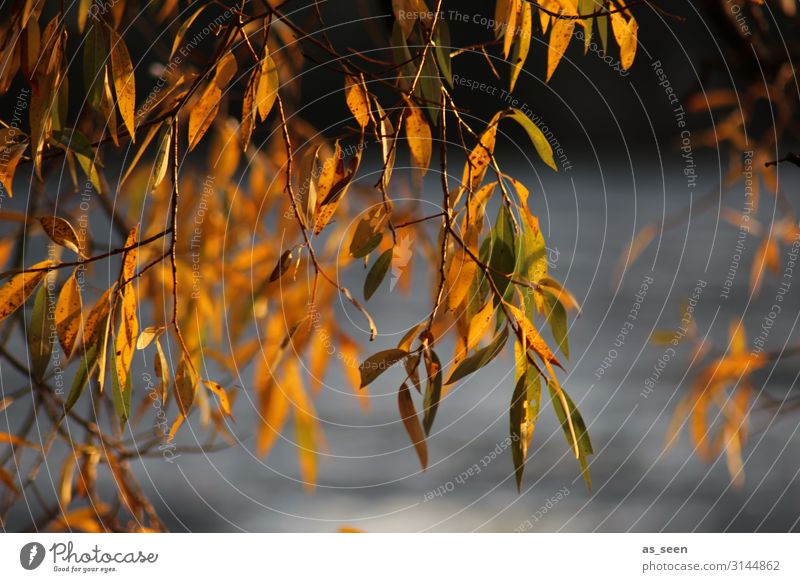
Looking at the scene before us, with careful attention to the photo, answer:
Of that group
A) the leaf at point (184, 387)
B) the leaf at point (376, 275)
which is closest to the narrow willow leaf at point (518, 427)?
the leaf at point (376, 275)

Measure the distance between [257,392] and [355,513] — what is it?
118mm

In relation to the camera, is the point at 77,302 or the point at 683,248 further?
the point at 683,248

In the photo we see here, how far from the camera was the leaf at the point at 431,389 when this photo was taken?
57 centimetres

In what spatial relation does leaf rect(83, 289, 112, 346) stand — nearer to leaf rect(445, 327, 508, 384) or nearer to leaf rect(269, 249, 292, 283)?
leaf rect(269, 249, 292, 283)

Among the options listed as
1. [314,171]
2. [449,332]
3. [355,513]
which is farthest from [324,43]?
[355,513]

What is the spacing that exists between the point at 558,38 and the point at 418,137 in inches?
4.9

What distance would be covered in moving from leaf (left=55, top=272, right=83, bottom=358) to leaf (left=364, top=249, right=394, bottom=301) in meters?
0.19

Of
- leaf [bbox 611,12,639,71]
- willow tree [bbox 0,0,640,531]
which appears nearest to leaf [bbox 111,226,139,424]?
willow tree [bbox 0,0,640,531]

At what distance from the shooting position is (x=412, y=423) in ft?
1.95

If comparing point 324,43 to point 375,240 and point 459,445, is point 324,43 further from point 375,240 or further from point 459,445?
point 459,445

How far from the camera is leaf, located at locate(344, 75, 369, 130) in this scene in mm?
551
